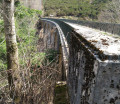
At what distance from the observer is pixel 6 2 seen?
4027 mm

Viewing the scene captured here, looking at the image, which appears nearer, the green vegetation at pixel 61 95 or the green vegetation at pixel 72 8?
the green vegetation at pixel 61 95

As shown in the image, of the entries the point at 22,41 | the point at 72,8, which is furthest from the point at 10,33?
the point at 72,8

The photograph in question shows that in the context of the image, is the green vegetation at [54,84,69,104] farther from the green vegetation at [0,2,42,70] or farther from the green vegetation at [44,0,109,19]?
the green vegetation at [44,0,109,19]

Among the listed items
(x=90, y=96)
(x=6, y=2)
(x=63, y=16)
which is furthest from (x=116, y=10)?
(x=63, y=16)

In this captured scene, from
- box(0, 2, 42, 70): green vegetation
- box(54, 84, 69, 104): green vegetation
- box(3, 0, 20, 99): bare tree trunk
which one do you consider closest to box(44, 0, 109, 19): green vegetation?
box(0, 2, 42, 70): green vegetation

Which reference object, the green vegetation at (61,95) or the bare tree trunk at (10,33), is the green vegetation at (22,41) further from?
the green vegetation at (61,95)

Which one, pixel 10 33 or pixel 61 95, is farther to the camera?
pixel 10 33

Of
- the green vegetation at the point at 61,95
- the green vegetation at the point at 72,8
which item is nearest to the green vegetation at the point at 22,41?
the green vegetation at the point at 61,95

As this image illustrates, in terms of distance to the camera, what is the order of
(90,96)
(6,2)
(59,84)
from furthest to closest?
(6,2) → (59,84) → (90,96)

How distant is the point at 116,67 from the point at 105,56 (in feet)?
0.24

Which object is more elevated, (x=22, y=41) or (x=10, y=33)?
(x=10, y=33)

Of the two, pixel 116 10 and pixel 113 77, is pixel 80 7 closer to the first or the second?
pixel 116 10

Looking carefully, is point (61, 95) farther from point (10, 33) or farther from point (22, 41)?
point (22, 41)

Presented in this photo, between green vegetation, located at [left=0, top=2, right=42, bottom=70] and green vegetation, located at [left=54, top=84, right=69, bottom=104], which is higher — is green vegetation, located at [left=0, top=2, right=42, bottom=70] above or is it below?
above
